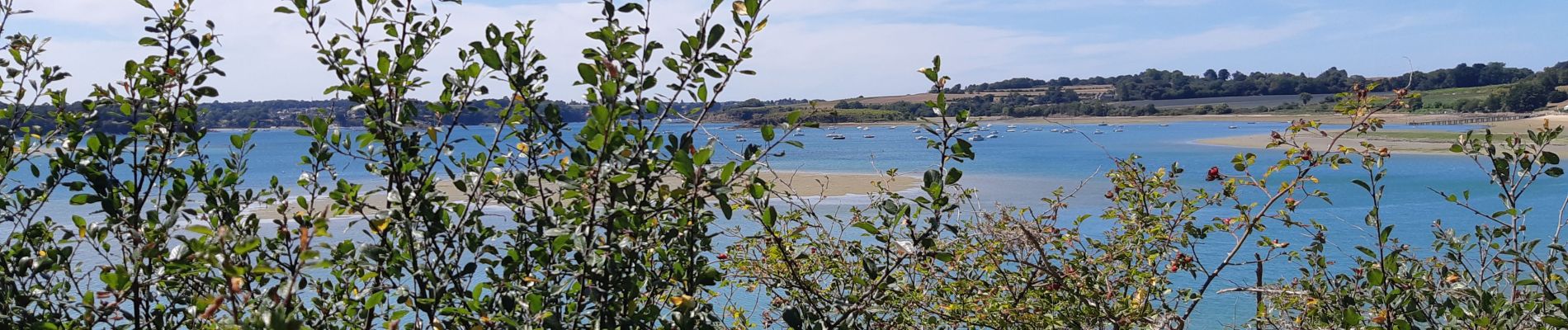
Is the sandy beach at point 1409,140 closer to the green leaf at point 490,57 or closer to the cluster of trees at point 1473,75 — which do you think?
the cluster of trees at point 1473,75

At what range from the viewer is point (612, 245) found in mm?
2047

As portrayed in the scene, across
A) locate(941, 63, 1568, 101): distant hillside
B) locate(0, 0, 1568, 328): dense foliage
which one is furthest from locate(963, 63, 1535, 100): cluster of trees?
locate(0, 0, 1568, 328): dense foliage

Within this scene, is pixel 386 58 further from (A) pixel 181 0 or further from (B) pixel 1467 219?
(B) pixel 1467 219

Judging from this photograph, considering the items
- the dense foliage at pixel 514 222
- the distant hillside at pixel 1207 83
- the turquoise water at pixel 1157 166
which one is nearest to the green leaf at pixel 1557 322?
the dense foliage at pixel 514 222

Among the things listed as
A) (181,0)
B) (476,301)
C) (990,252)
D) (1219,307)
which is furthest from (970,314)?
(1219,307)

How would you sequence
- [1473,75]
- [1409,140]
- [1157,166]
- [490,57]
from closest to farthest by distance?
[490,57] < [1157,166] < [1409,140] < [1473,75]

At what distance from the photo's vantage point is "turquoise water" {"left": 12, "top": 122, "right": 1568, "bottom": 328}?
42.5 feet

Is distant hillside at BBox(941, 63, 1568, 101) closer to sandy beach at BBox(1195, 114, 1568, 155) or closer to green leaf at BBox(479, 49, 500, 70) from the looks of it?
sandy beach at BBox(1195, 114, 1568, 155)

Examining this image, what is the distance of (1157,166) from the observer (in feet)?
138

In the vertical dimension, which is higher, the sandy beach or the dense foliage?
the dense foliage

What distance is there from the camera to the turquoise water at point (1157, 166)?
→ 42.5ft

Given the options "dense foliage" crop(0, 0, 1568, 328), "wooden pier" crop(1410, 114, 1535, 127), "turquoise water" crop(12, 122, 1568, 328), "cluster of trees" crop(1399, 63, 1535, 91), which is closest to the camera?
"dense foliage" crop(0, 0, 1568, 328)

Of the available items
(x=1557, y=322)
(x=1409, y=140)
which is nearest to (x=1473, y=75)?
(x=1409, y=140)

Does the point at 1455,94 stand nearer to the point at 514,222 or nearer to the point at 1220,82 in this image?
the point at 1220,82
